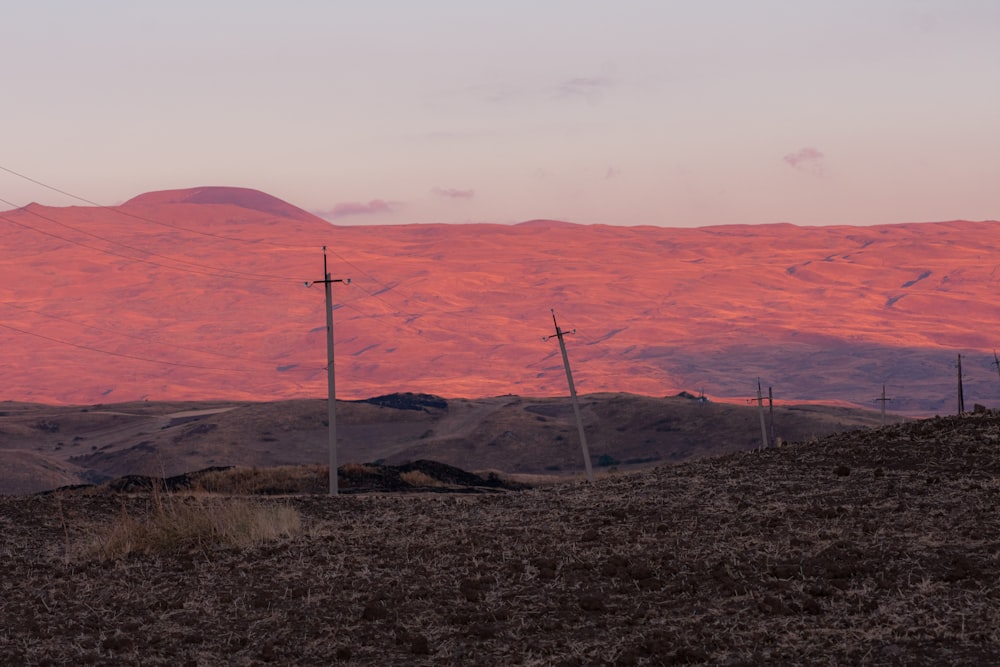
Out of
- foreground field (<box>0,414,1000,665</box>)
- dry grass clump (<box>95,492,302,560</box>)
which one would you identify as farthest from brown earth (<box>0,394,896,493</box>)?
foreground field (<box>0,414,1000,665</box>)

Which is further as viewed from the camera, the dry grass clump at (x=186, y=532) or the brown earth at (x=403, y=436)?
the brown earth at (x=403, y=436)

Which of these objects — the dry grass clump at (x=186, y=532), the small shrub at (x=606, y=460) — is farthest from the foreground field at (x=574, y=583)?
the small shrub at (x=606, y=460)

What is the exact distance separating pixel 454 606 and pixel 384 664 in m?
2.44

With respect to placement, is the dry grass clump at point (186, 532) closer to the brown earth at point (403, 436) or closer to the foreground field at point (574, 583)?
the foreground field at point (574, 583)

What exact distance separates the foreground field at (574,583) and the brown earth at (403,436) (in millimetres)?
67313

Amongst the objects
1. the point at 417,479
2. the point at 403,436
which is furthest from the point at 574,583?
the point at 403,436

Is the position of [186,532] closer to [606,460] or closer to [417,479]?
[417,479]

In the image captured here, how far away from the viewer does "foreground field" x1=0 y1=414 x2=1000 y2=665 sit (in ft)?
48.1

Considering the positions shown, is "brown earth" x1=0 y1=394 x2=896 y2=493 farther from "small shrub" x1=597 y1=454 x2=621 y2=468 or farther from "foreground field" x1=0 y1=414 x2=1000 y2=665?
"foreground field" x1=0 y1=414 x2=1000 y2=665

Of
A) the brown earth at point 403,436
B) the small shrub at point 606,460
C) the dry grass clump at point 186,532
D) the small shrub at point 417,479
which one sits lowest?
the small shrub at point 606,460

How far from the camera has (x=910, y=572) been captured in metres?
17.0

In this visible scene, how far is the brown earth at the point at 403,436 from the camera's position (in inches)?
3873

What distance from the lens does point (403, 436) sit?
370 feet

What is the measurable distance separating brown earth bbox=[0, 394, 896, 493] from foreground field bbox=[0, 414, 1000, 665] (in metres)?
67.3
